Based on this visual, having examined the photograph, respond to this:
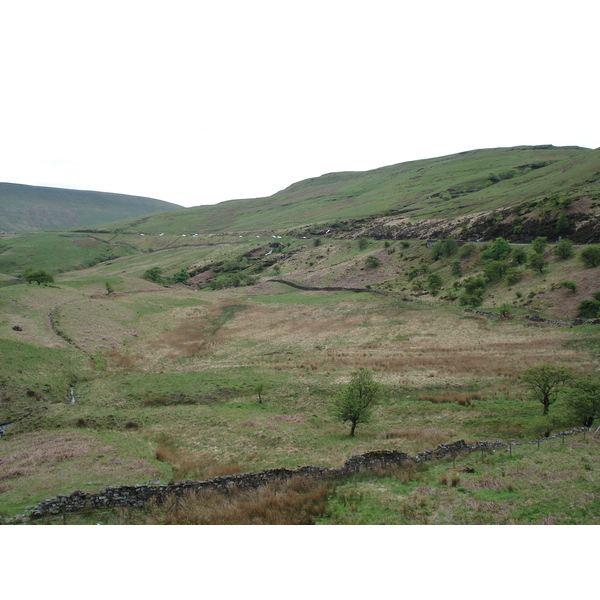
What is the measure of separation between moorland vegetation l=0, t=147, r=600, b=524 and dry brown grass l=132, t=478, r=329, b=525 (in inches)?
3.6

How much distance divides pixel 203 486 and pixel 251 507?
3.49 m

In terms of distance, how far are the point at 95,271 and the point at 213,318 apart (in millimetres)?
118500

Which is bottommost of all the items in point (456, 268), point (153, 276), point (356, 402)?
point (356, 402)

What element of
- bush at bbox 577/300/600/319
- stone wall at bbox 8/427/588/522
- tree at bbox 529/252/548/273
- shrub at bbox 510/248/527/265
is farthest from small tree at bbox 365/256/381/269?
stone wall at bbox 8/427/588/522

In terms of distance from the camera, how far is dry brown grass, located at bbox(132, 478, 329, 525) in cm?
1399

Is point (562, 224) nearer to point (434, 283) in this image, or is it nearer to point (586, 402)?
point (434, 283)

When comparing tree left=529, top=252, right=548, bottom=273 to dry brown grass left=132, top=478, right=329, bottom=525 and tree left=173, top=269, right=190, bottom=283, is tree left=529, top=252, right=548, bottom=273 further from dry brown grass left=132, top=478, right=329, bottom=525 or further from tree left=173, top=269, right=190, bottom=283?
tree left=173, top=269, right=190, bottom=283

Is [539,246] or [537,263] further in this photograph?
[539,246]

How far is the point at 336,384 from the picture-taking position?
37125 mm

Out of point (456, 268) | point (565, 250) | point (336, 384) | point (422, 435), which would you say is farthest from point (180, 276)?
point (422, 435)

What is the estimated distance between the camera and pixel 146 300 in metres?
84.8

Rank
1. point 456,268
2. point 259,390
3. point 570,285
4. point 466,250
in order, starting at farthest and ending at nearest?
point 466,250, point 456,268, point 570,285, point 259,390

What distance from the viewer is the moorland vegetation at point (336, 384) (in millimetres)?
15742

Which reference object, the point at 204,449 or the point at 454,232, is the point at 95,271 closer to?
the point at 454,232
